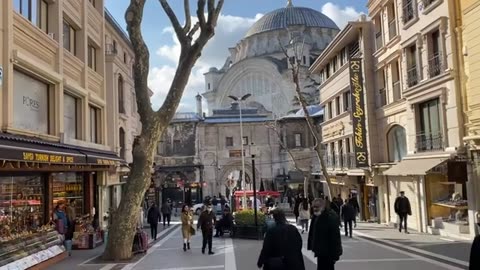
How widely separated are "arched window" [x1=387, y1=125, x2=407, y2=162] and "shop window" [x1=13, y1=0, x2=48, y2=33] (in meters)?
15.2

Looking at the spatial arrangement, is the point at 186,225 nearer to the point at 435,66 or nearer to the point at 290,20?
the point at 435,66

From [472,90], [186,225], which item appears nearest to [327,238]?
[186,225]

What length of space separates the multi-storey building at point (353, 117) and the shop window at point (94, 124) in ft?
40.6

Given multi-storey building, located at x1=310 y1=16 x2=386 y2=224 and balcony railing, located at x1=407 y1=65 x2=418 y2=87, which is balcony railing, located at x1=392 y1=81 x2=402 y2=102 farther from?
multi-storey building, located at x1=310 y1=16 x2=386 y2=224

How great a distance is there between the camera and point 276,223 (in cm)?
716

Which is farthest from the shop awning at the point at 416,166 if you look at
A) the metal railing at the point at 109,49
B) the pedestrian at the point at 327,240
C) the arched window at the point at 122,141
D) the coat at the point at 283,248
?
the arched window at the point at 122,141

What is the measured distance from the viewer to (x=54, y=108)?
16.7 metres

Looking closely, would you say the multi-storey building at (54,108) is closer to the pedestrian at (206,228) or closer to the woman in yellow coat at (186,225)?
the woman in yellow coat at (186,225)

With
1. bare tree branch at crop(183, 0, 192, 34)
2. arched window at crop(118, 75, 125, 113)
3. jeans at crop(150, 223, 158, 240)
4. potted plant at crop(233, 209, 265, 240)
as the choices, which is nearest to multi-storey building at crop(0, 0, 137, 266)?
arched window at crop(118, 75, 125, 113)

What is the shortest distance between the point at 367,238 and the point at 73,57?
1309 cm

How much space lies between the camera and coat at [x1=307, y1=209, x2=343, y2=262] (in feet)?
27.1

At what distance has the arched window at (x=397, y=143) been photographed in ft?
72.0

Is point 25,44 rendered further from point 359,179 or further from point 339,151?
point 339,151

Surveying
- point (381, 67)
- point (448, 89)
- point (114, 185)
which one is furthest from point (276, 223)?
point (114, 185)
